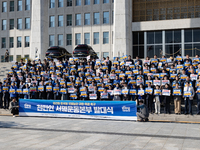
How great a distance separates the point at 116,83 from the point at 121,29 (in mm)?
15529

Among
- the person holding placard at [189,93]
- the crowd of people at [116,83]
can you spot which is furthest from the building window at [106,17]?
the person holding placard at [189,93]

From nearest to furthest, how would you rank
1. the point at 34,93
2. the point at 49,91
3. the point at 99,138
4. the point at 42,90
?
the point at 99,138, the point at 49,91, the point at 42,90, the point at 34,93

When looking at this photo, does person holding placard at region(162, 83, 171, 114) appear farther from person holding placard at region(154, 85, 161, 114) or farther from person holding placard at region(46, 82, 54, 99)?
person holding placard at region(46, 82, 54, 99)

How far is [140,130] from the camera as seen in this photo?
11.4m

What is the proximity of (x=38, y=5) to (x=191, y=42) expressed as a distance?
21406 mm

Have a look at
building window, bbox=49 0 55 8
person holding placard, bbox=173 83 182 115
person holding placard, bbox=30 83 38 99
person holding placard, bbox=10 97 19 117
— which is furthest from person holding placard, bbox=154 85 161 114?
building window, bbox=49 0 55 8

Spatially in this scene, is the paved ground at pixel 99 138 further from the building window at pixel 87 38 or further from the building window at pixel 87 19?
the building window at pixel 87 19

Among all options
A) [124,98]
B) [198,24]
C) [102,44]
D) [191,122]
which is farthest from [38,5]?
[191,122]

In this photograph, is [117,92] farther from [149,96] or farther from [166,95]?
[166,95]

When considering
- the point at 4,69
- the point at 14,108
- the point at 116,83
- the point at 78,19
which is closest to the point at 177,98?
the point at 116,83

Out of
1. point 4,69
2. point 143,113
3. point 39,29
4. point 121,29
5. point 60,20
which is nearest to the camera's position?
point 143,113

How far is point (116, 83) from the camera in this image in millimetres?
17000

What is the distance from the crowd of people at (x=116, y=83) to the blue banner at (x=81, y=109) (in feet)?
3.04

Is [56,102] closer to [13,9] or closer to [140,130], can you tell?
[140,130]
